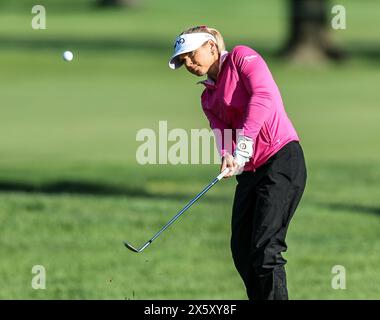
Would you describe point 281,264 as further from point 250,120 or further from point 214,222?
→ point 214,222

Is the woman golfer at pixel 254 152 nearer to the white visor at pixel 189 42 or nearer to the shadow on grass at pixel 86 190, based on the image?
the white visor at pixel 189 42

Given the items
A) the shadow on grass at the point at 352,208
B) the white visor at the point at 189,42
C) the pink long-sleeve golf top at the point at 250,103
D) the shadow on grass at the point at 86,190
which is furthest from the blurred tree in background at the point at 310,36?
the white visor at the point at 189,42

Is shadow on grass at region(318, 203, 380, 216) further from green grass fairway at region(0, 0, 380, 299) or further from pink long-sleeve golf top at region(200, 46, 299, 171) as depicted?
pink long-sleeve golf top at region(200, 46, 299, 171)

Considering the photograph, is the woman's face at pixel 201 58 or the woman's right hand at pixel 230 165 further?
the woman's face at pixel 201 58

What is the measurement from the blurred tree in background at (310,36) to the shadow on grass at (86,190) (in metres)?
25.7

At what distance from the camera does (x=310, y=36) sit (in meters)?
44.0

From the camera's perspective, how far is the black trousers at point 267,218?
8297mm

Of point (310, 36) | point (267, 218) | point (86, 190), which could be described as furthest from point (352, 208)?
point (310, 36)

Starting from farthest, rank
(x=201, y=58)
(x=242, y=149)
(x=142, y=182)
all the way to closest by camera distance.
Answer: (x=142, y=182), (x=201, y=58), (x=242, y=149)

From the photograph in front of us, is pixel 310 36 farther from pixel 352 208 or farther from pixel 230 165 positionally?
pixel 230 165

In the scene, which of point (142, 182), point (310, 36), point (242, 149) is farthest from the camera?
point (310, 36)

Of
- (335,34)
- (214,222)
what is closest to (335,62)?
(335,34)

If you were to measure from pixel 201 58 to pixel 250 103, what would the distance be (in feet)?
1.49
